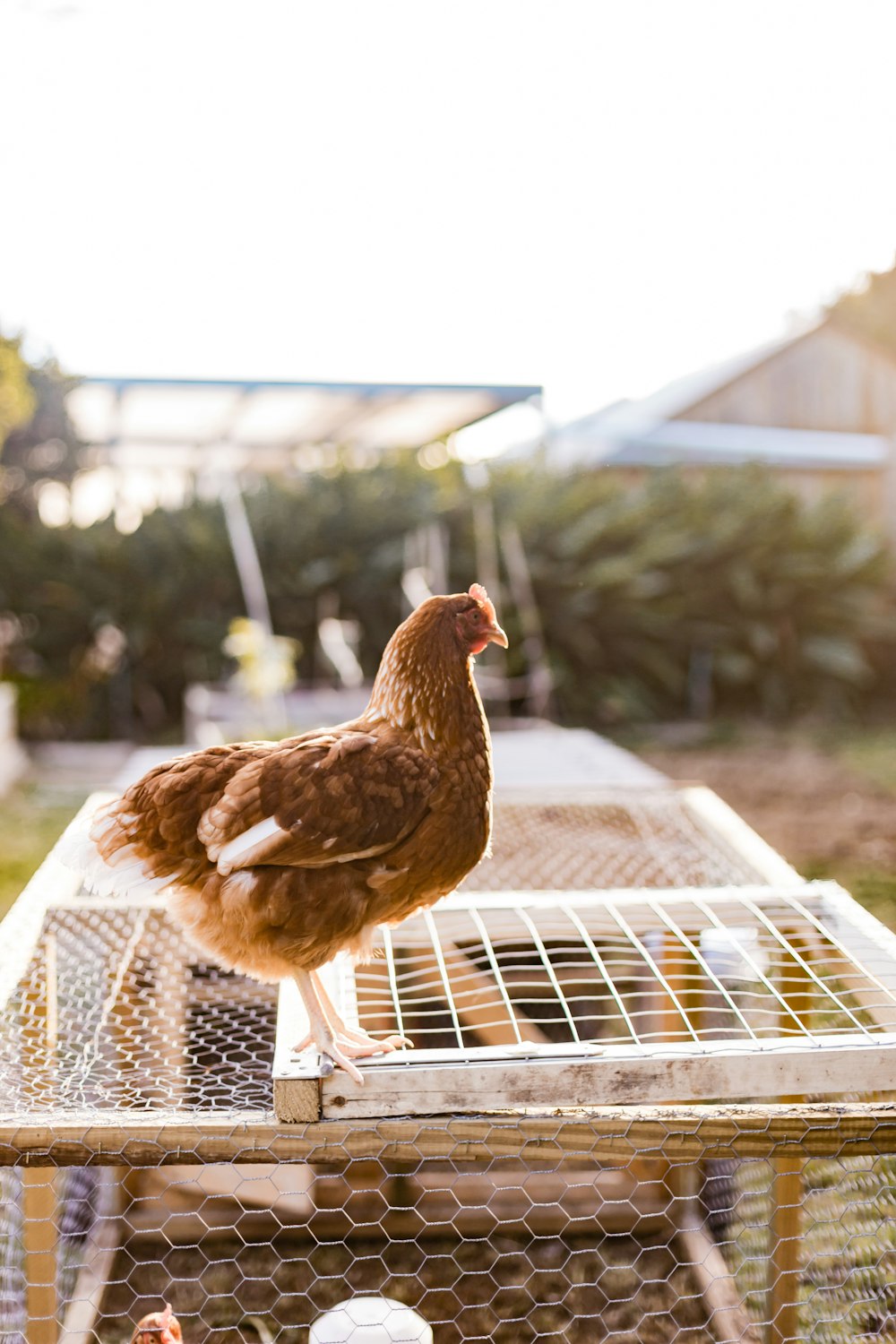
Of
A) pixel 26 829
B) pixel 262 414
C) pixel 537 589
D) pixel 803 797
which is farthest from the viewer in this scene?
pixel 537 589

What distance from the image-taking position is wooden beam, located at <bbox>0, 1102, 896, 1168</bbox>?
3.36 feet

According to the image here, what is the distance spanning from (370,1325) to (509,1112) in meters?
0.41

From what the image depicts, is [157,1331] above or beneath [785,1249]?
above

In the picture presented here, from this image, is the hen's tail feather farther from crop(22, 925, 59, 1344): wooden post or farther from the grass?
the grass

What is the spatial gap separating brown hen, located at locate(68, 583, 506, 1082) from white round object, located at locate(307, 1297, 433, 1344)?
363mm

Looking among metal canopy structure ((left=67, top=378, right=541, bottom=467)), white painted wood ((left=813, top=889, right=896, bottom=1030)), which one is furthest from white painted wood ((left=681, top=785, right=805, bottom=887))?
metal canopy structure ((left=67, top=378, right=541, bottom=467))

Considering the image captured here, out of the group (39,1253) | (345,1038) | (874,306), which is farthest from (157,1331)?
(874,306)

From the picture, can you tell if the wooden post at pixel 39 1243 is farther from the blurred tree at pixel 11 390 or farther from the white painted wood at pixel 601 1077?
the blurred tree at pixel 11 390

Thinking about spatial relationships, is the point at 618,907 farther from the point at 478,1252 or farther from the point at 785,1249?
the point at 478,1252

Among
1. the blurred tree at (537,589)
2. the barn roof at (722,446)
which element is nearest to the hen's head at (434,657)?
the blurred tree at (537,589)

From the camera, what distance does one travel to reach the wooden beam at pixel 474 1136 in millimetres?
1025

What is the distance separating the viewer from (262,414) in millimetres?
6480

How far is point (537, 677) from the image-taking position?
611cm

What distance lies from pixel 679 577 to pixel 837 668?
46.7 inches
